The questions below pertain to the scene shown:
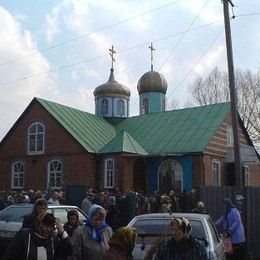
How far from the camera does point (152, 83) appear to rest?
4434 centimetres

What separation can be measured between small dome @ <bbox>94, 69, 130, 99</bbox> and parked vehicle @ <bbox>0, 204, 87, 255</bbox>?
29769 mm

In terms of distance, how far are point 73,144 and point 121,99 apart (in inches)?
478

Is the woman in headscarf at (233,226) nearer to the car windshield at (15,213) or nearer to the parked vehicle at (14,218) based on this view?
the parked vehicle at (14,218)

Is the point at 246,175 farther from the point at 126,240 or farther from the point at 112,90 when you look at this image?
the point at 126,240

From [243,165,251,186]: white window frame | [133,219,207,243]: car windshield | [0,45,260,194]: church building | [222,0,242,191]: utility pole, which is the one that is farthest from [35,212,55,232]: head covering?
[243,165,251,186]: white window frame

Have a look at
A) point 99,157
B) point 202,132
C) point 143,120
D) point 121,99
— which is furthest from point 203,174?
point 121,99

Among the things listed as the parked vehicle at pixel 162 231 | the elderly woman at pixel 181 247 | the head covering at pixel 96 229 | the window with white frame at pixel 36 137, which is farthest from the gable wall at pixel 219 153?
the elderly woman at pixel 181 247

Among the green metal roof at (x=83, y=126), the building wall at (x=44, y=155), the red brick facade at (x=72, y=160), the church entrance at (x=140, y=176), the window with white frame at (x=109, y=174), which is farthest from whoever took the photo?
the green metal roof at (x=83, y=126)

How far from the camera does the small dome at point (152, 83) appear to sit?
44.4 metres

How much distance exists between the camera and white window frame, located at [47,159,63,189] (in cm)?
3180

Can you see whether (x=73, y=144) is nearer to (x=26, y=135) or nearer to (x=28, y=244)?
(x=26, y=135)

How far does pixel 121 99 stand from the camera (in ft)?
139

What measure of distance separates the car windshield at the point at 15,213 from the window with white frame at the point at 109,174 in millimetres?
17370

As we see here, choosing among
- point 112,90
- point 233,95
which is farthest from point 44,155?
point 233,95
